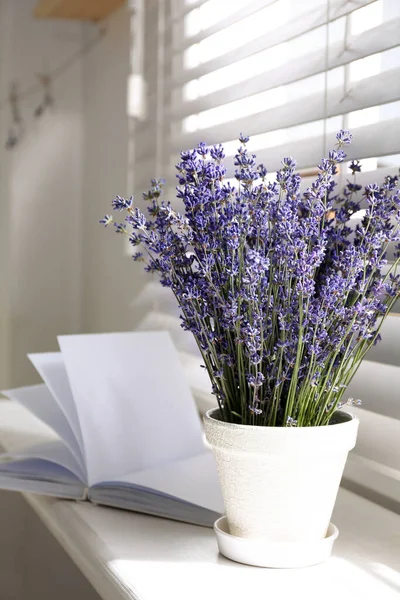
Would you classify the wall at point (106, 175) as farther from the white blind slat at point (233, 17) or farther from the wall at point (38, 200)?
the white blind slat at point (233, 17)

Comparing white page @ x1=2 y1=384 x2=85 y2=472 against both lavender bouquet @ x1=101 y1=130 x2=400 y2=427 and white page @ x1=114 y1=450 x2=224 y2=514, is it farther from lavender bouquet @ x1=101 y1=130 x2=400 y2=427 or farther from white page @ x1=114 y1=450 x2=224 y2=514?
lavender bouquet @ x1=101 y1=130 x2=400 y2=427

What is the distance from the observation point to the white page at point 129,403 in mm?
812

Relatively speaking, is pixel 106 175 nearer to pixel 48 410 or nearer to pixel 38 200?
pixel 38 200

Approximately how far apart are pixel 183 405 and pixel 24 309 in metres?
1.08

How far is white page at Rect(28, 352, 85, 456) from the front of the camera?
809 mm

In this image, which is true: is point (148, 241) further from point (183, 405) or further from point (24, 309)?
point (24, 309)

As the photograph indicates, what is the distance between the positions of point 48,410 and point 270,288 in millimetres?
377

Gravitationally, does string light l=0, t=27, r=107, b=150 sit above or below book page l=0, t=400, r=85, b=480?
above

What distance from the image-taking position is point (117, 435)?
0.84 meters

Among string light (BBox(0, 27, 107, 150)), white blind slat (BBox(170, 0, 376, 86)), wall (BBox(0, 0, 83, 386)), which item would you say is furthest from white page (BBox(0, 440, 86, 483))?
string light (BBox(0, 27, 107, 150))

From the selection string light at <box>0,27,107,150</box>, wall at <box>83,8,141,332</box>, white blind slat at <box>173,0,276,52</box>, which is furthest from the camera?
string light at <box>0,27,107,150</box>

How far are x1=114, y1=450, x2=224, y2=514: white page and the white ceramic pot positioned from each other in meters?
0.12

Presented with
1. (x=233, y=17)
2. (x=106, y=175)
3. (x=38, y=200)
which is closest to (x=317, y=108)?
(x=233, y=17)

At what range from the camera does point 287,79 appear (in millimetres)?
962
